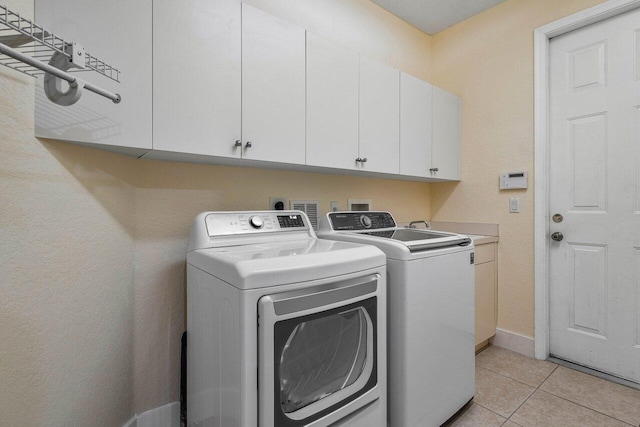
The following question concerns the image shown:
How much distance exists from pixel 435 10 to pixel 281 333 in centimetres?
286

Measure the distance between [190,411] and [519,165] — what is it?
2.71m

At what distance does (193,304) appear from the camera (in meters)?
→ 1.33

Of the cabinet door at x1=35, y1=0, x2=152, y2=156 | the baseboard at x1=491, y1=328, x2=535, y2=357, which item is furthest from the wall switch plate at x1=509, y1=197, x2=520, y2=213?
the cabinet door at x1=35, y1=0, x2=152, y2=156

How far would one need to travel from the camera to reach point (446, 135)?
2.61 metres

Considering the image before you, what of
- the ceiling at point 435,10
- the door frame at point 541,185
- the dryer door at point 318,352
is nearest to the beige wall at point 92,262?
the dryer door at point 318,352

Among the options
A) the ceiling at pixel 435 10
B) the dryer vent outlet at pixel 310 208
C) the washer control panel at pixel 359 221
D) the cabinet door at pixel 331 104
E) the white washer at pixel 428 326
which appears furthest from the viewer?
the ceiling at pixel 435 10

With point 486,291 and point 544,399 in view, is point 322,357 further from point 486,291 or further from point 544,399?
point 486,291

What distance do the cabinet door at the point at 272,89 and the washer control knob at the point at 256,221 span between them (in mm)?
308

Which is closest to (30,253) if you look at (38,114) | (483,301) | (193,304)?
(38,114)

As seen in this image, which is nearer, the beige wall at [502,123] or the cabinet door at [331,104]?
the cabinet door at [331,104]

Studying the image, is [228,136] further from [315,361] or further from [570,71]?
[570,71]

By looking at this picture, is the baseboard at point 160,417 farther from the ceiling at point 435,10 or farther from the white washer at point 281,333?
the ceiling at point 435,10

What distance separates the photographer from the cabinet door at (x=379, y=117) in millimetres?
1957

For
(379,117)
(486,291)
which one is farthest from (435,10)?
(486,291)
